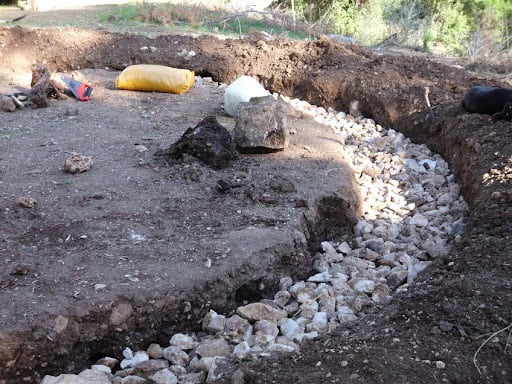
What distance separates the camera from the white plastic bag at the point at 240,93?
20.5 ft

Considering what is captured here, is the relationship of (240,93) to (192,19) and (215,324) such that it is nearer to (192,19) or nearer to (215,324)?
(215,324)

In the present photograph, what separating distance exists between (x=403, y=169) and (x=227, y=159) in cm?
196

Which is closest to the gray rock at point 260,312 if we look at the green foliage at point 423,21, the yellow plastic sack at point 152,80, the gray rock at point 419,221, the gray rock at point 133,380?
the gray rock at point 133,380

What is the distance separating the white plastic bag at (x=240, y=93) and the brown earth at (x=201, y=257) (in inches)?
13.2

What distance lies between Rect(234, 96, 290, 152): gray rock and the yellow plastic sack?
2.05 m

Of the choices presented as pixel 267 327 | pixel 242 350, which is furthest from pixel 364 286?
pixel 242 350

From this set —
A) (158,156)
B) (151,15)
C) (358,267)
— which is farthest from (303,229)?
(151,15)

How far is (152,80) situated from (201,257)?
4.08 meters

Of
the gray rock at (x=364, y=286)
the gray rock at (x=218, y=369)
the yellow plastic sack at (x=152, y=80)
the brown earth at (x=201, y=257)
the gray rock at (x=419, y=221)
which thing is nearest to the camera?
the brown earth at (x=201, y=257)

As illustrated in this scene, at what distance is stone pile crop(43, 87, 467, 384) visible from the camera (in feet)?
9.36

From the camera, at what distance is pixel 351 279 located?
3.76 metres

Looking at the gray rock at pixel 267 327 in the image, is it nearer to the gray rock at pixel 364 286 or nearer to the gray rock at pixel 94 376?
the gray rock at pixel 364 286

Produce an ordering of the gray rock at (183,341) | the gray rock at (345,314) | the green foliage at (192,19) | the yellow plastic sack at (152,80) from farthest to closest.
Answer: the green foliage at (192,19)
the yellow plastic sack at (152,80)
the gray rock at (345,314)
the gray rock at (183,341)

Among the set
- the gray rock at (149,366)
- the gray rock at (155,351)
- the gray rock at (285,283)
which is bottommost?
the gray rock at (285,283)
